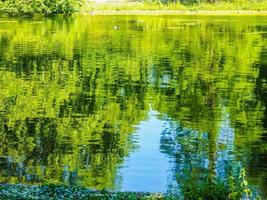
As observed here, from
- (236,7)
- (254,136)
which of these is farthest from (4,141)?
(236,7)

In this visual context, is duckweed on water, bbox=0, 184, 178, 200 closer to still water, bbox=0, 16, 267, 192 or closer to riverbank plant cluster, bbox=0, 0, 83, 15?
still water, bbox=0, 16, 267, 192

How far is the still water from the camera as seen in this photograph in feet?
78.0

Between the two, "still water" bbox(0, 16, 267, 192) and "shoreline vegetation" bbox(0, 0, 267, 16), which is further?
"shoreline vegetation" bbox(0, 0, 267, 16)

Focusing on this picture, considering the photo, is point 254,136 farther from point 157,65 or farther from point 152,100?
point 157,65

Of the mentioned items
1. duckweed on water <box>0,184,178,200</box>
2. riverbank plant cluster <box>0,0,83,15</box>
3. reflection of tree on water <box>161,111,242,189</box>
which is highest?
riverbank plant cluster <box>0,0,83,15</box>

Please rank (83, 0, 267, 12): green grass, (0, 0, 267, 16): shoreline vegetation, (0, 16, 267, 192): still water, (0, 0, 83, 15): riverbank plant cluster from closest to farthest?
1. (0, 16, 267, 192): still water
2. (0, 0, 83, 15): riverbank plant cluster
3. (0, 0, 267, 16): shoreline vegetation
4. (83, 0, 267, 12): green grass

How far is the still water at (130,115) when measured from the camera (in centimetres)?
2377

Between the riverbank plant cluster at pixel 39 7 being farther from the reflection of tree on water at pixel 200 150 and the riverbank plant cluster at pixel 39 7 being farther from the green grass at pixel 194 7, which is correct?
the reflection of tree on water at pixel 200 150

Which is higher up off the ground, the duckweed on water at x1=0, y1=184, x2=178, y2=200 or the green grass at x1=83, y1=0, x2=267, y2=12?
the green grass at x1=83, y1=0, x2=267, y2=12

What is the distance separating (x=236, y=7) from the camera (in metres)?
174

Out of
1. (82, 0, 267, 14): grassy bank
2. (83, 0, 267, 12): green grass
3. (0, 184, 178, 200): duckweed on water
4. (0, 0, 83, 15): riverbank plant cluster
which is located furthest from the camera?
(83, 0, 267, 12): green grass

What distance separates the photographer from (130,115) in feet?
112

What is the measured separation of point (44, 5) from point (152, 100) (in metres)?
101

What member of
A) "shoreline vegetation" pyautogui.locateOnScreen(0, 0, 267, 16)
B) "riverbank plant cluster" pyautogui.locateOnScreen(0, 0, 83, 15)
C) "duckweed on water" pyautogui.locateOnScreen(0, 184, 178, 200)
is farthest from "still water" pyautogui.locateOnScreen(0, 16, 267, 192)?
"shoreline vegetation" pyautogui.locateOnScreen(0, 0, 267, 16)
